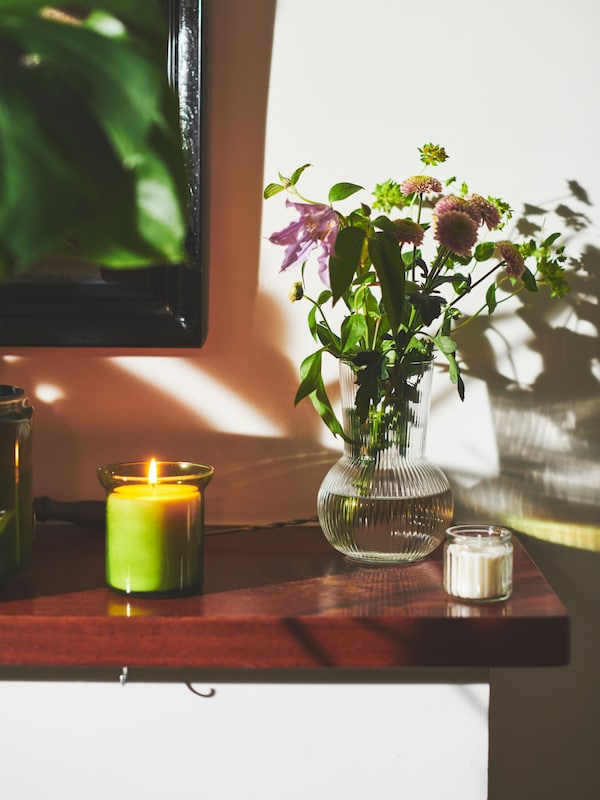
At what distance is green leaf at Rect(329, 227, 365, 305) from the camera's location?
2.45ft

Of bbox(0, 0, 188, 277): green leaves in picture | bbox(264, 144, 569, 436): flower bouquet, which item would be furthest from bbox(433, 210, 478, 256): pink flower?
bbox(0, 0, 188, 277): green leaves in picture

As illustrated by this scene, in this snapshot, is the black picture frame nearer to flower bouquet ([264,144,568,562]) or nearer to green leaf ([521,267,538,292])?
flower bouquet ([264,144,568,562])

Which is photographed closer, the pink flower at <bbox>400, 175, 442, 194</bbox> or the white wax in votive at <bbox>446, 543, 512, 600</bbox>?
the white wax in votive at <bbox>446, 543, 512, 600</bbox>

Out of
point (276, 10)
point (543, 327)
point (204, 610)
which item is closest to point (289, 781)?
point (204, 610)

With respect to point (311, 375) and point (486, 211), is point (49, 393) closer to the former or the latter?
point (311, 375)

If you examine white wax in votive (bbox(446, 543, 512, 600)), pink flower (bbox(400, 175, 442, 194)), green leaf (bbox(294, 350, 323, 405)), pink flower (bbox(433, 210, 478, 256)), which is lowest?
white wax in votive (bbox(446, 543, 512, 600))

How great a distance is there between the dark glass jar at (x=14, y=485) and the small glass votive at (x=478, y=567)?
0.39 meters

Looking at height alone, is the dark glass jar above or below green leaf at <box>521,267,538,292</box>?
below

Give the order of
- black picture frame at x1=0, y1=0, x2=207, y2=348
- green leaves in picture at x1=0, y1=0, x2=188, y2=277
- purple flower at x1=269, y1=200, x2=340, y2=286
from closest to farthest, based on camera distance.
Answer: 1. green leaves in picture at x1=0, y1=0, x2=188, y2=277
2. purple flower at x1=269, y1=200, x2=340, y2=286
3. black picture frame at x1=0, y1=0, x2=207, y2=348

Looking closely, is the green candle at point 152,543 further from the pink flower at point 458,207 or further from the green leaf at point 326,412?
the pink flower at point 458,207

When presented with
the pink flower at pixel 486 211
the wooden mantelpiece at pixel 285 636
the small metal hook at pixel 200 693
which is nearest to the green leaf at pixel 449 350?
the pink flower at pixel 486 211

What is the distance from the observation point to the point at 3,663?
725 mm

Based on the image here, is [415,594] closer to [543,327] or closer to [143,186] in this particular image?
[543,327]

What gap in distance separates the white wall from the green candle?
0.26m
